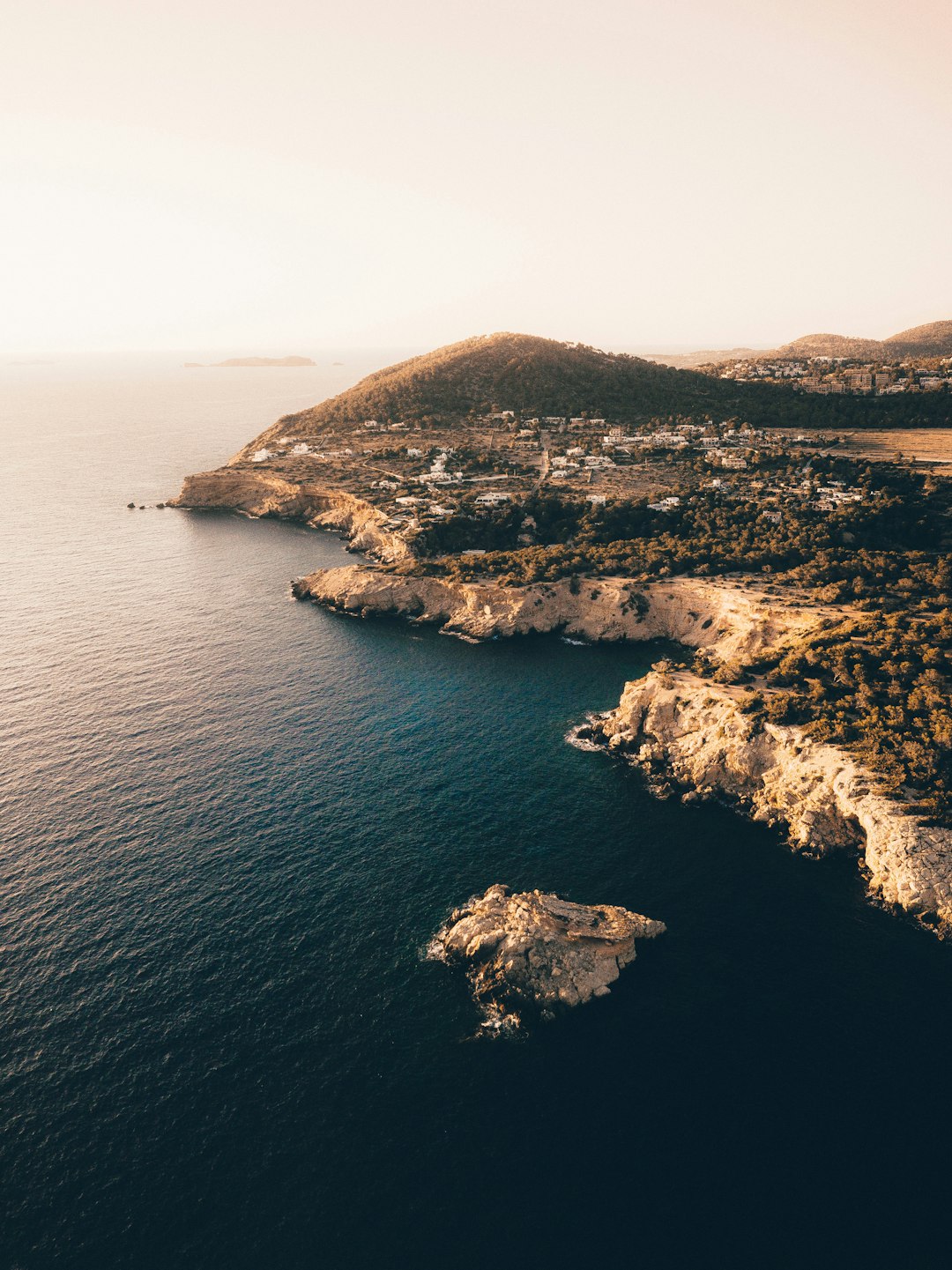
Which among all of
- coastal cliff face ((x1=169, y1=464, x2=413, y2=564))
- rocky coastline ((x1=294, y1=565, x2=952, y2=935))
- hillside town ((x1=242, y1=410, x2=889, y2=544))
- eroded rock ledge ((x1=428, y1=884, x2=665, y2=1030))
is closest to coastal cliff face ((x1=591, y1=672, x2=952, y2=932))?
rocky coastline ((x1=294, y1=565, x2=952, y2=935))

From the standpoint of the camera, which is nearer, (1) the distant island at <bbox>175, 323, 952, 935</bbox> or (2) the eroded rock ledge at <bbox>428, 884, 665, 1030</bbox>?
(2) the eroded rock ledge at <bbox>428, 884, 665, 1030</bbox>

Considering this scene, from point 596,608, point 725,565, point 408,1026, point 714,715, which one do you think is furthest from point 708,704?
Answer: point 408,1026

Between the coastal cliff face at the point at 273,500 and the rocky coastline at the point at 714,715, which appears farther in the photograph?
the coastal cliff face at the point at 273,500

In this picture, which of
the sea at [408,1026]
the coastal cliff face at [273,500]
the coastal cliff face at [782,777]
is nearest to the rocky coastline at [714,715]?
the coastal cliff face at [782,777]

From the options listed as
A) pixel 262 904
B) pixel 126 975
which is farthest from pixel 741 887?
pixel 126 975

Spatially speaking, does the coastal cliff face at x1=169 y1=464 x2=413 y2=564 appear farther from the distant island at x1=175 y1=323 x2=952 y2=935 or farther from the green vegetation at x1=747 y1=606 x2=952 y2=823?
the green vegetation at x1=747 y1=606 x2=952 y2=823

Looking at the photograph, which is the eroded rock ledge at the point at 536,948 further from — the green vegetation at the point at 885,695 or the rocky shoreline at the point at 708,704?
the green vegetation at the point at 885,695

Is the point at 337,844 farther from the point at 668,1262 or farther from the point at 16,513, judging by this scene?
the point at 16,513
